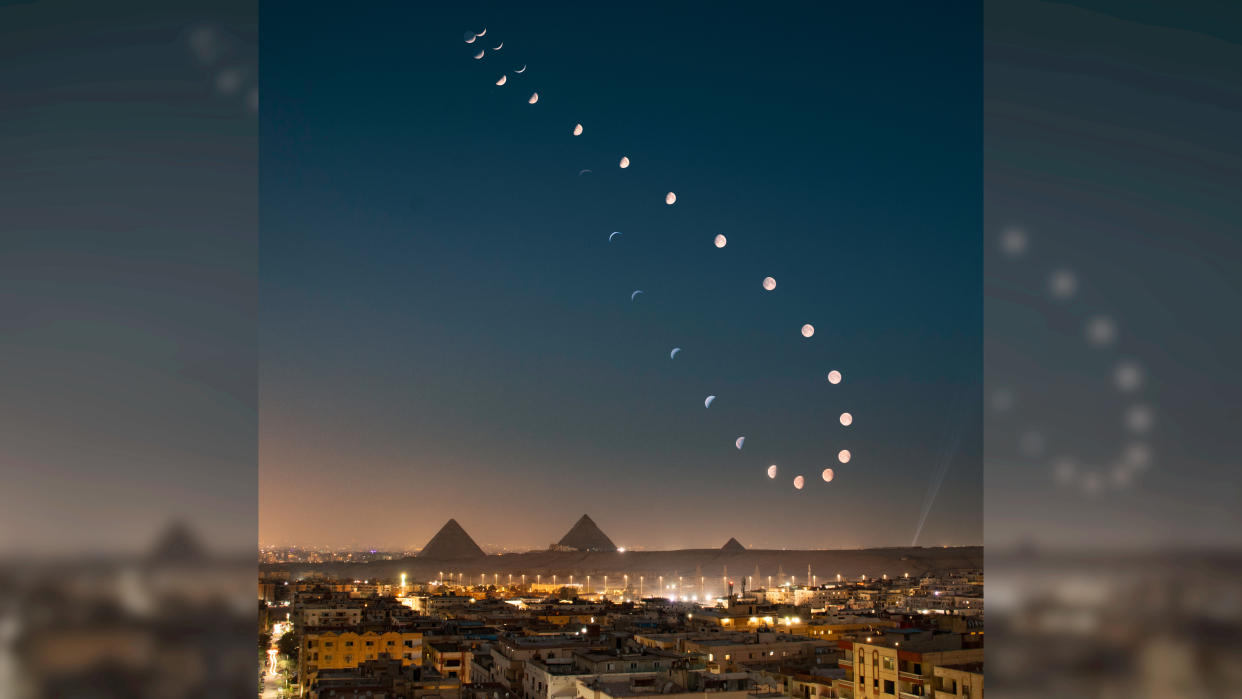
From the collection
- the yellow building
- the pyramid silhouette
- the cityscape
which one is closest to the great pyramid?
the pyramid silhouette

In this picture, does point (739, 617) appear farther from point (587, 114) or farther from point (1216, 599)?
point (1216, 599)

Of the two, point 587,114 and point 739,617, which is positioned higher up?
point 587,114

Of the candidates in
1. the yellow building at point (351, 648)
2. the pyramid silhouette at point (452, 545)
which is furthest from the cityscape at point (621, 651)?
the pyramid silhouette at point (452, 545)

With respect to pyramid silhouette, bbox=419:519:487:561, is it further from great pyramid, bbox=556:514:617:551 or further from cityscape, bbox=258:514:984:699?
cityscape, bbox=258:514:984:699

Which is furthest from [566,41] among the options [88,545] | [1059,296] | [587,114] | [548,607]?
[548,607]

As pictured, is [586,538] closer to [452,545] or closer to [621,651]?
[452,545]

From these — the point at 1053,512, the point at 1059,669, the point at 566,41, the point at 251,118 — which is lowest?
the point at 1059,669
